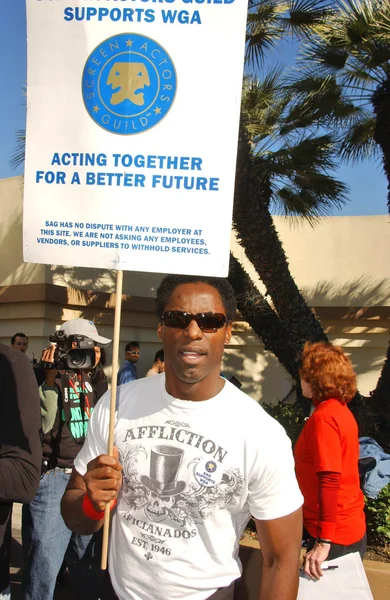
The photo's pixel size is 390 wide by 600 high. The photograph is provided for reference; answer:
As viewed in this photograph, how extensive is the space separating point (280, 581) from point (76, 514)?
2.25ft

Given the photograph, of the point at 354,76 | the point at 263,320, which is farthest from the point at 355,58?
the point at 263,320

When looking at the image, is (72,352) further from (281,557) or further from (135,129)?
(281,557)

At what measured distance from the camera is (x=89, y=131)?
211 centimetres

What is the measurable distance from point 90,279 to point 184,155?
359 inches

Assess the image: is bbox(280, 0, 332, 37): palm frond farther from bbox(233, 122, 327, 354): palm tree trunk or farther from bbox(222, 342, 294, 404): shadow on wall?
bbox(222, 342, 294, 404): shadow on wall

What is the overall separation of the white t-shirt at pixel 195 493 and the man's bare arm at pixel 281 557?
39 millimetres

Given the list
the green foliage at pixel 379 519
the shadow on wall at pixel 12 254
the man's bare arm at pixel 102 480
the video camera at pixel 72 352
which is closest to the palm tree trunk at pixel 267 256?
the green foliage at pixel 379 519

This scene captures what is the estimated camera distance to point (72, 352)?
3.98 metres

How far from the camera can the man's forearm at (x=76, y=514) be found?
1969mm

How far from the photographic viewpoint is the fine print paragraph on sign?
2.06m

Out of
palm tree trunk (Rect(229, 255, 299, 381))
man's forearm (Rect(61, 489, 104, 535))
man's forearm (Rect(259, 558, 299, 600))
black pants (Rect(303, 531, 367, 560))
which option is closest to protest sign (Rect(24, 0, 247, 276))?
man's forearm (Rect(61, 489, 104, 535))

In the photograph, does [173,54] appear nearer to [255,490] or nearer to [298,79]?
[255,490]

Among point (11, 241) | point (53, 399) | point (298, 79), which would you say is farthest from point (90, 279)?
point (53, 399)

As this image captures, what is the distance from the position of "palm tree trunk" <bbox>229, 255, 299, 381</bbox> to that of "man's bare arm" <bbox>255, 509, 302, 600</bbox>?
581 cm
